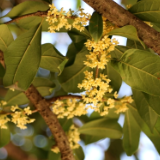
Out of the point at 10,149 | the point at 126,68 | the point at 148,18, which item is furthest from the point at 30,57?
the point at 10,149

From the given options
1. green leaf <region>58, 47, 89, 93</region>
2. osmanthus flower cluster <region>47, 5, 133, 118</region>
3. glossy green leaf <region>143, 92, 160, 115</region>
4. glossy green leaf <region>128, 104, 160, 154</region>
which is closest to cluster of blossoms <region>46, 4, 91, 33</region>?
osmanthus flower cluster <region>47, 5, 133, 118</region>

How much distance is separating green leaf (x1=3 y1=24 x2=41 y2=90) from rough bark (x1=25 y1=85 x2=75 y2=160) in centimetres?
15

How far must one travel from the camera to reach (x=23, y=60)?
84 centimetres

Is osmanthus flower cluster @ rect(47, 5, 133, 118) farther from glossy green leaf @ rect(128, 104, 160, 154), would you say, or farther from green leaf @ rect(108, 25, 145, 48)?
glossy green leaf @ rect(128, 104, 160, 154)

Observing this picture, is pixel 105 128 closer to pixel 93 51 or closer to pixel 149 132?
pixel 149 132

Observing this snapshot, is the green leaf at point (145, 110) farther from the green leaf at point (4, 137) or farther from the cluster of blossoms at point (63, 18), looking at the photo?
the green leaf at point (4, 137)

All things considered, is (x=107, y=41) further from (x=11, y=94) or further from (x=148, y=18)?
(x=11, y=94)

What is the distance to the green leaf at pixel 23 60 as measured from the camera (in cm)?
79

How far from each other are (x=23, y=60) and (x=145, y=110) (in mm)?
526

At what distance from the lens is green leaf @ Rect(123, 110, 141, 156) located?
125cm

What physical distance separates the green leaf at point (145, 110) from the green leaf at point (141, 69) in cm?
17

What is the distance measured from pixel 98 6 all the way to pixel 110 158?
2.07 m

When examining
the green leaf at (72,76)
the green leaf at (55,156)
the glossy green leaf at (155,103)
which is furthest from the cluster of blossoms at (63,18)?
the green leaf at (55,156)

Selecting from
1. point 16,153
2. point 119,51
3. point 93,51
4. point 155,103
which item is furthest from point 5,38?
point 16,153
